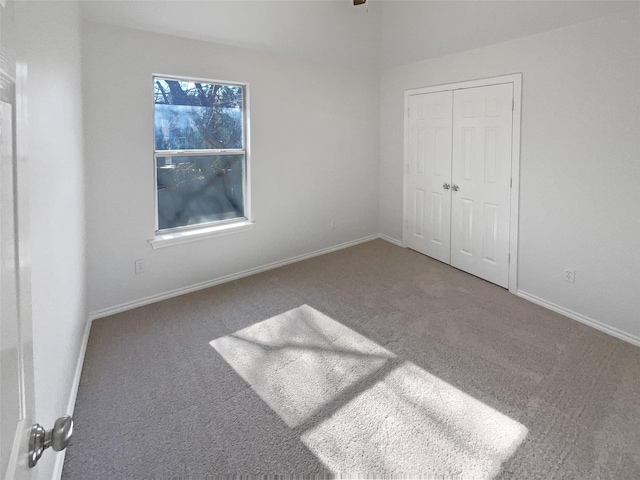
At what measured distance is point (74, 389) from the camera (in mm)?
2277

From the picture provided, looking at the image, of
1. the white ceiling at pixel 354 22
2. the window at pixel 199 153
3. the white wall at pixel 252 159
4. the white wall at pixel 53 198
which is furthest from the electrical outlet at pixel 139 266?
the white ceiling at pixel 354 22

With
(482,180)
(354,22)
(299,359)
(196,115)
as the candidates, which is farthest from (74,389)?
(354,22)

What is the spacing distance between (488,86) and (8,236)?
416 centimetres

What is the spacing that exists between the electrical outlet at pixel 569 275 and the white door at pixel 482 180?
0.59 meters

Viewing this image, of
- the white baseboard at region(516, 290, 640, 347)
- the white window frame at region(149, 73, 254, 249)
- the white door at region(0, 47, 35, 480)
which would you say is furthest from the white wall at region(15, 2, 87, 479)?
the white baseboard at region(516, 290, 640, 347)

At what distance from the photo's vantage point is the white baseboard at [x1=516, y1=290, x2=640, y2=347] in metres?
2.91

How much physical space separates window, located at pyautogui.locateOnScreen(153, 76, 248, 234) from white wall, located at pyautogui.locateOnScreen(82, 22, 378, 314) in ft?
0.44

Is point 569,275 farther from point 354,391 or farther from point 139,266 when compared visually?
point 139,266

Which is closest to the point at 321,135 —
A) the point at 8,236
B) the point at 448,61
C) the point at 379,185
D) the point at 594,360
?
the point at 379,185

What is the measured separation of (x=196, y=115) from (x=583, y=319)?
3933 mm

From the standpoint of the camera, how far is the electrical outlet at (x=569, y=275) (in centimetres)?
326

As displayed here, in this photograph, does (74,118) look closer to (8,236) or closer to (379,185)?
(8,236)

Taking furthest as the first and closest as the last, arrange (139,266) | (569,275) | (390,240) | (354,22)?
(390,240) < (354,22) < (139,266) < (569,275)

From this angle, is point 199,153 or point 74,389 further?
point 199,153
